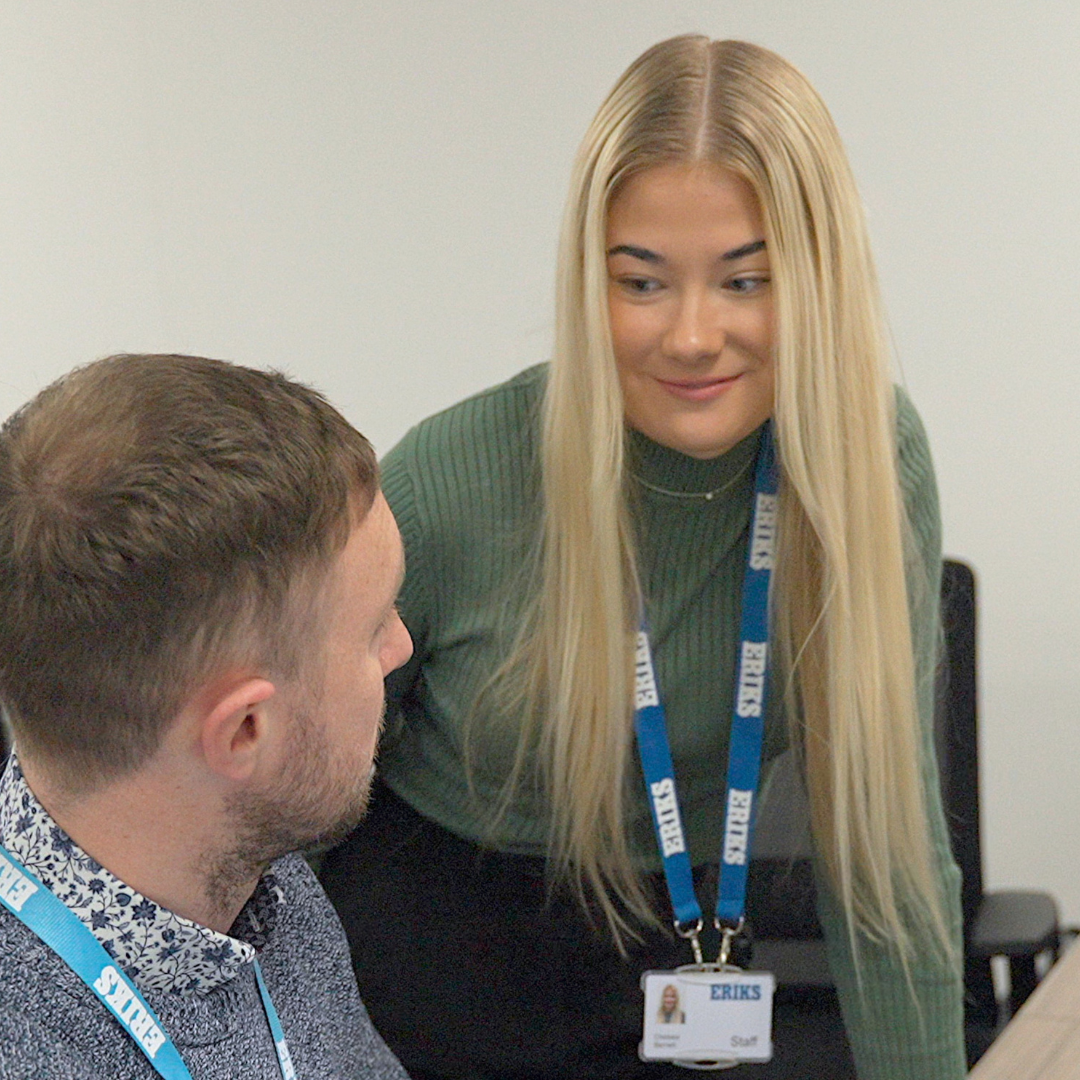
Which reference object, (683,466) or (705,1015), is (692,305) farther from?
(705,1015)

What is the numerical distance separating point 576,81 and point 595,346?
1.58m

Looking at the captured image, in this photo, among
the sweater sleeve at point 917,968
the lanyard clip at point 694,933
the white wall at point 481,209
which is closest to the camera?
the sweater sleeve at point 917,968

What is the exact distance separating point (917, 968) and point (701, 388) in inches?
24.9

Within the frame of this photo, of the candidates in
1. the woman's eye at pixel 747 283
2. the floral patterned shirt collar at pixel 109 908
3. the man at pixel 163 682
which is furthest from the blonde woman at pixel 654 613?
the floral patterned shirt collar at pixel 109 908

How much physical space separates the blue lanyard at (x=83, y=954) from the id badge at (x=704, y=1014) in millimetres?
835

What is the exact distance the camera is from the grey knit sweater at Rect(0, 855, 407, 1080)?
36.6 inches

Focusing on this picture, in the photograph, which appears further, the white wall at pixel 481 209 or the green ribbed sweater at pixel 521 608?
the white wall at pixel 481 209

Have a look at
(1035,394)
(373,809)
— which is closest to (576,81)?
(1035,394)

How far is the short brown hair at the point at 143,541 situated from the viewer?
938 mm

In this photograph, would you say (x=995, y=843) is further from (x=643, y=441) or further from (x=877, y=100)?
(x=643, y=441)

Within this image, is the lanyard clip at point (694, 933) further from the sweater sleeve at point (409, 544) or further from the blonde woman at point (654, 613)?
the sweater sleeve at point (409, 544)

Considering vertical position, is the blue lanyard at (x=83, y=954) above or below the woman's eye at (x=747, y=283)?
below

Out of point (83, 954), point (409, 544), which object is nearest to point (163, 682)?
point (83, 954)

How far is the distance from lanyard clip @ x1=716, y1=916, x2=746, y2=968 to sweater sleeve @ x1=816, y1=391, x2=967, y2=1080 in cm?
10
